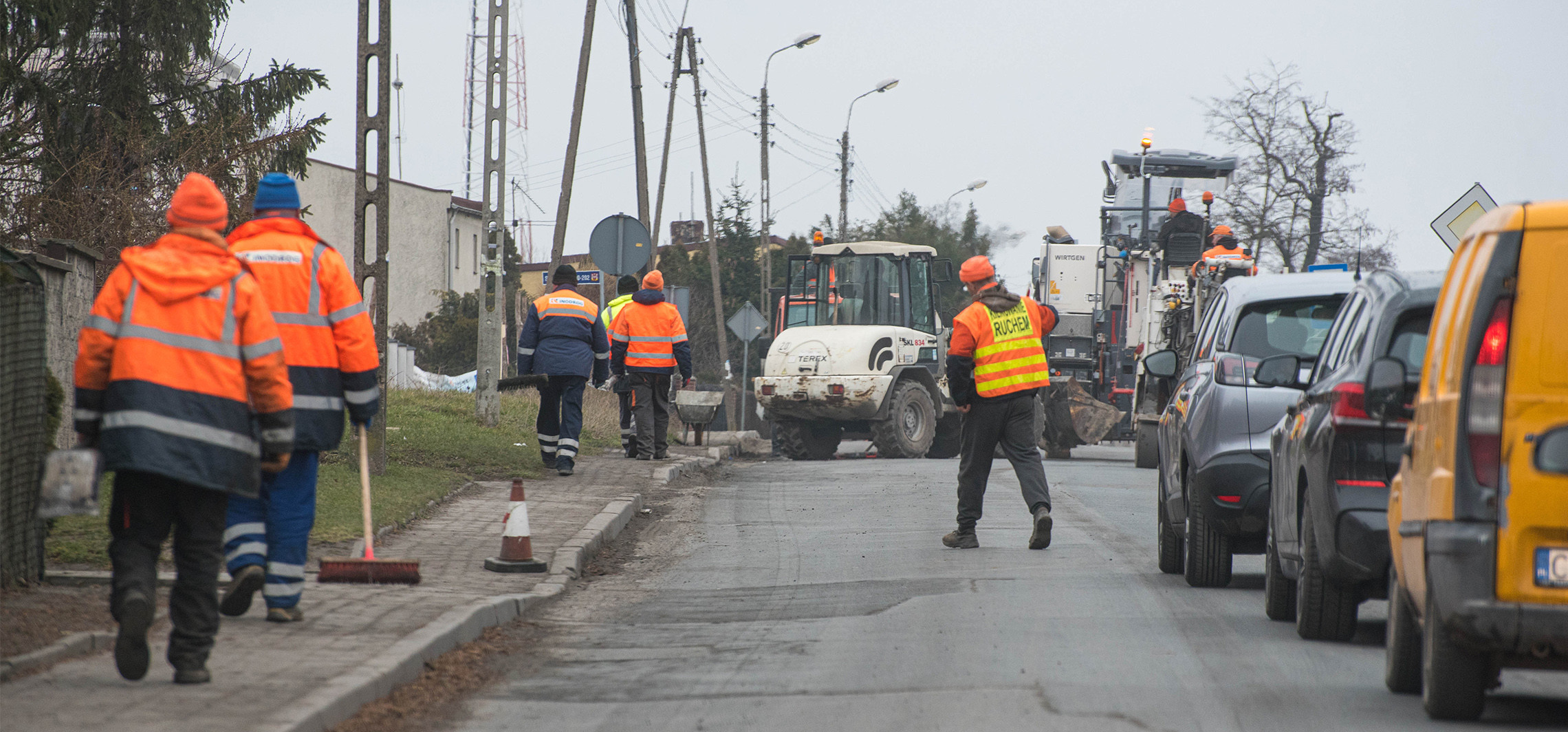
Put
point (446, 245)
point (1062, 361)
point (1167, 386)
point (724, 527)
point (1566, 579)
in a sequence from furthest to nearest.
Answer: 1. point (446, 245)
2. point (1062, 361)
3. point (1167, 386)
4. point (724, 527)
5. point (1566, 579)

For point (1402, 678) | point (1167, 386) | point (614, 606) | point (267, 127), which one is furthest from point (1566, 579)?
point (267, 127)

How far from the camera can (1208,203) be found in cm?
2280

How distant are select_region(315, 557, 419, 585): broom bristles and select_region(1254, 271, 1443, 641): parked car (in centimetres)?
405

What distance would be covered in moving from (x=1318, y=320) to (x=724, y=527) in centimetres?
509

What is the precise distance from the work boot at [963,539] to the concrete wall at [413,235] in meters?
43.4

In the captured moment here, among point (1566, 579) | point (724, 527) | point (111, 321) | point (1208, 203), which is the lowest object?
point (724, 527)

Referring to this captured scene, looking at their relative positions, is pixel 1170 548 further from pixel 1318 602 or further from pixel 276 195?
pixel 276 195

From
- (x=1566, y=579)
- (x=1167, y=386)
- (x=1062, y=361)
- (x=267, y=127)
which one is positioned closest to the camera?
(x=1566, y=579)

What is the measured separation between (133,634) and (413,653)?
114 centimetres

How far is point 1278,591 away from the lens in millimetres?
7738

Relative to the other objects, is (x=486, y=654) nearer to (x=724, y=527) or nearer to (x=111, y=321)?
(x=111, y=321)

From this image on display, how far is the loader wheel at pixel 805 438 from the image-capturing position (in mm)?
23297

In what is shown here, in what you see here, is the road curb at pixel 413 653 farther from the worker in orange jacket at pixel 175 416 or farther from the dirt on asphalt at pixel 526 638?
the worker in orange jacket at pixel 175 416

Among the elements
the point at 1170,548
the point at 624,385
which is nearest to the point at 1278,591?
the point at 1170,548
